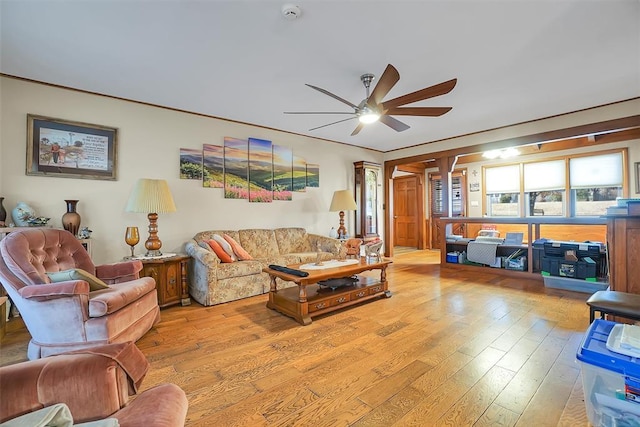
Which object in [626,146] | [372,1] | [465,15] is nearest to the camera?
[372,1]

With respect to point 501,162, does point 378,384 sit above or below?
below

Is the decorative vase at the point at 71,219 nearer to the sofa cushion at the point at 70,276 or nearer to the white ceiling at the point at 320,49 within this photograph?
the sofa cushion at the point at 70,276

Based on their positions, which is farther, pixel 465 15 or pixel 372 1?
pixel 465 15

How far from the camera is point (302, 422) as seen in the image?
59.2 inches

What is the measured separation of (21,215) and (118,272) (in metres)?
1.24

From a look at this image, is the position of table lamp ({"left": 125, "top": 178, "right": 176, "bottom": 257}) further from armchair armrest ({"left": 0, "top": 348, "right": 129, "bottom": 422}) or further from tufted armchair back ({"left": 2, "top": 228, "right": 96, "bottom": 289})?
armchair armrest ({"left": 0, "top": 348, "right": 129, "bottom": 422})

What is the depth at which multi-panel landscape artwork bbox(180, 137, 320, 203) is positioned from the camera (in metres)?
4.25

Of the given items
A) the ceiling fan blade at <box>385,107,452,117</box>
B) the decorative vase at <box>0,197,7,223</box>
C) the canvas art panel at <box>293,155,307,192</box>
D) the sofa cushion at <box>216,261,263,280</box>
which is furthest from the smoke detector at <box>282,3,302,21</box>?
the decorative vase at <box>0,197,7,223</box>

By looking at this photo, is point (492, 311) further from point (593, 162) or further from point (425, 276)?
point (593, 162)

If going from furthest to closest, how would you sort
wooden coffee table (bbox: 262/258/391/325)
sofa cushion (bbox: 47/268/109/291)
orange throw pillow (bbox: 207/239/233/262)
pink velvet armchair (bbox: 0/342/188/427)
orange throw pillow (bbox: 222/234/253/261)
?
orange throw pillow (bbox: 222/234/253/261) → orange throw pillow (bbox: 207/239/233/262) → wooden coffee table (bbox: 262/258/391/325) → sofa cushion (bbox: 47/268/109/291) → pink velvet armchair (bbox: 0/342/188/427)

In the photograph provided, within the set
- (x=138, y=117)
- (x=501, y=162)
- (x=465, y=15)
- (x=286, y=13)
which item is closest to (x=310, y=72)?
(x=286, y=13)

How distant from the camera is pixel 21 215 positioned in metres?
2.92

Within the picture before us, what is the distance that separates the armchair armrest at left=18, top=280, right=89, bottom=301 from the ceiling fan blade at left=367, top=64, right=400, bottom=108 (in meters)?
2.80

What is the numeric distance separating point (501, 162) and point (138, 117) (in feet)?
25.6
